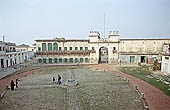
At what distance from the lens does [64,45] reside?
45500 millimetres

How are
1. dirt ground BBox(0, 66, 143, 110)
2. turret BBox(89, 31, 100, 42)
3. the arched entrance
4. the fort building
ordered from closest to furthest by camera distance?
dirt ground BBox(0, 66, 143, 110) < the fort building < turret BBox(89, 31, 100, 42) < the arched entrance

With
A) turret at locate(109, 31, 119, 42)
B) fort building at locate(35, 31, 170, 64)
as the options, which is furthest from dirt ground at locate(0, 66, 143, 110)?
turret at locate(109, 31, 119, 42)

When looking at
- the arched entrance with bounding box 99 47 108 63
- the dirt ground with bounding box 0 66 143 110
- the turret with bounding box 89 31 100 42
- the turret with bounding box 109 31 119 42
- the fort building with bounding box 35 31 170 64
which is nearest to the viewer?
the dirt ground with bounding box 0 66 143 110

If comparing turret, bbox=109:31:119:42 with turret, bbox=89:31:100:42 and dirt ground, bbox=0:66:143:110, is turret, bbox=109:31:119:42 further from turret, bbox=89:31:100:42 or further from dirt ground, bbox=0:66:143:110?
dirt ground, bbox=0:66:143:110

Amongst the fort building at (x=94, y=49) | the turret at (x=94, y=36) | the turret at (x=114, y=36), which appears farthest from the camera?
the turret at (x=94, y=36)

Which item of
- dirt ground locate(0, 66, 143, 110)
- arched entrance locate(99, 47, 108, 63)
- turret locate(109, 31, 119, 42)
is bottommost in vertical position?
dirt ground locate(0, 66, 143, 110)

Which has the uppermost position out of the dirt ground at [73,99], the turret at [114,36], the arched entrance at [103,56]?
the turret at [114,36]

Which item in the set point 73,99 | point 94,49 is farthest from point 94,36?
point 73,99

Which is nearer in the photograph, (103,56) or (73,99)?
(73,99)

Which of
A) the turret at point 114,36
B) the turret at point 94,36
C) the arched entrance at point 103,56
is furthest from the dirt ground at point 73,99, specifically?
the arched entrance at point 103,56

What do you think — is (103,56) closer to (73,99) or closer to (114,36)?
(114,36)

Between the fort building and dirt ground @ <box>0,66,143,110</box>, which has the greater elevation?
the fort building

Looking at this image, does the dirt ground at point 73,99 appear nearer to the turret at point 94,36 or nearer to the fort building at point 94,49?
the fort building at point 94,49

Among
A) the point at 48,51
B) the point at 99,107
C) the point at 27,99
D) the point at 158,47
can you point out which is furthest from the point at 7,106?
the point at 158,47
